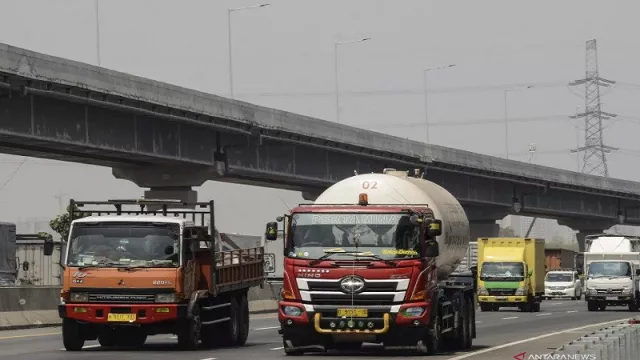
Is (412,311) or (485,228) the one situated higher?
(485,228)

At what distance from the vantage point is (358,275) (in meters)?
23.5

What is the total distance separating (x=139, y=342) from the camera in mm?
27531

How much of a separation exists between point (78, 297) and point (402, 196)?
5.79 m

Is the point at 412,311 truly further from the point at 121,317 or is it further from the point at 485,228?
the point at 485,228

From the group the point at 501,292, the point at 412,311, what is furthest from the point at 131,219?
the point at 501,292

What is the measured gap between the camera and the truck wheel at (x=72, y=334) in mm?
25609

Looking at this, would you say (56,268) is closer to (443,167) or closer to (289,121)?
(289,121)

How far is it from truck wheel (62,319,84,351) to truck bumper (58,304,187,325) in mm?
621

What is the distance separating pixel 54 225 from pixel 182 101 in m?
28.9

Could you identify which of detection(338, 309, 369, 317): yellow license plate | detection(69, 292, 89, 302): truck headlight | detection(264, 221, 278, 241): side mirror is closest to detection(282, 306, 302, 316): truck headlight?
detection(338, 309, 369, 317): yellow license plate

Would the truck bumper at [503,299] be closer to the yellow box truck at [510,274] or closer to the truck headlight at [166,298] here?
the yellow box truck at [510,274]

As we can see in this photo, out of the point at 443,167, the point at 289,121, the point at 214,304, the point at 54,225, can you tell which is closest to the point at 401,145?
the point at 443,167

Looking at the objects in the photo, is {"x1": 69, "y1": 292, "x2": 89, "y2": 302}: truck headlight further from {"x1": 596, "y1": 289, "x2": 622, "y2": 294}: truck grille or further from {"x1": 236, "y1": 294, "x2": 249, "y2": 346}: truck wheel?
{"x1": 596, "y1": 289, "x2": 622, "y2": 294}: truck grille

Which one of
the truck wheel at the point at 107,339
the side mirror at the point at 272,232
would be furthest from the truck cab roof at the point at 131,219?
the truck wheel at the point at 107,339
